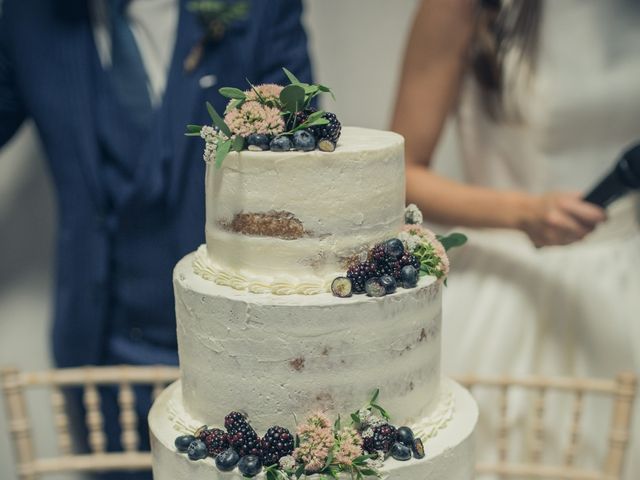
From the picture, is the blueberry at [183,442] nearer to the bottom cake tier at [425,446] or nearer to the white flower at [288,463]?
the bottom cake tier at [425,446]

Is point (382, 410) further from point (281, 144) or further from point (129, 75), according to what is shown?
point (129, 75)

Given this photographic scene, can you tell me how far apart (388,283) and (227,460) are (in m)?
0.28

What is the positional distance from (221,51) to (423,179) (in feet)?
1.56

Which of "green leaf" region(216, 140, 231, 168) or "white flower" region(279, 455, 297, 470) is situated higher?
"green leaf" region(216, 140, 231, 168)

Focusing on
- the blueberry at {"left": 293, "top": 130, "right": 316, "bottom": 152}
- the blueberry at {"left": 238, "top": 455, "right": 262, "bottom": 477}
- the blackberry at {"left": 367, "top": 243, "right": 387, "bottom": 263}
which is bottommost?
the blueberry at {"left": 238, "top": 455, "right": 262, "bottom": 477}

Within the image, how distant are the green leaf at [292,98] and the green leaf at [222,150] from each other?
8cm

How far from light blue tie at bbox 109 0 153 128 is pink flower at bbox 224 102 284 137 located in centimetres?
75

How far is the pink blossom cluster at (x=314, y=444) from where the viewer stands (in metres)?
0.93

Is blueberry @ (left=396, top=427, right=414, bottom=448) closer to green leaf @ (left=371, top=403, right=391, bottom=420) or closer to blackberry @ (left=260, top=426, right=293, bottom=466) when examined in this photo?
green leaf @ (left=371, top=403, right=391, bottom=420)

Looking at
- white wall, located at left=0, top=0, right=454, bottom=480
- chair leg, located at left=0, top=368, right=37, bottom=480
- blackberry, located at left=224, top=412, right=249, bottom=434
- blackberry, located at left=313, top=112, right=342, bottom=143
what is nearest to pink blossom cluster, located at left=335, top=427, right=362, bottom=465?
blackberry, located at left=224, top=412, right=249, bottom=434

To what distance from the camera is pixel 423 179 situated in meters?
1.64

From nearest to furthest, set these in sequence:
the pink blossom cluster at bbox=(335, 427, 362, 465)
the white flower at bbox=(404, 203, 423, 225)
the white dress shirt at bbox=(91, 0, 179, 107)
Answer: the pink blossom cluster at bbox=(335, 427, 362, 465)
the white flower at bbox=(404, 203, 423, 225)
the white dress shirt at bbox=(91, 0, 179, 107)

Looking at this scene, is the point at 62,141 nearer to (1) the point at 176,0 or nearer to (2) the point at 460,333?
(1) the point at 176,0

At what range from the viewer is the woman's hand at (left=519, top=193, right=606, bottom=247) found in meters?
1.49
